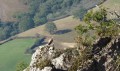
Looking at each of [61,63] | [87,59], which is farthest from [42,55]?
[87,59]

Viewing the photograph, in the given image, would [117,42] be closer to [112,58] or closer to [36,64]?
[112,58]

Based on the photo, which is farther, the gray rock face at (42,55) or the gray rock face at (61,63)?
the gray rock face at (42,55)

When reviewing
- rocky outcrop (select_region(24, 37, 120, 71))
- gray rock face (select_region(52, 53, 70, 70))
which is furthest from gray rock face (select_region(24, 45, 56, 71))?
gray rock face (select_region(52, 53, 70, 70))

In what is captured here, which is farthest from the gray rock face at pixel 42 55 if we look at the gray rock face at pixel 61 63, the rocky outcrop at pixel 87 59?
the gray rock face at pixel 61 63

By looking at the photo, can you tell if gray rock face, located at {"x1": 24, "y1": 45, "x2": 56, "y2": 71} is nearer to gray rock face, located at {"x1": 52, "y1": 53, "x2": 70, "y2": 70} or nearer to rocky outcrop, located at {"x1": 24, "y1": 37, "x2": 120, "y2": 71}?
rocky outcrop, located at {"x1": 24, "y1": 37, "x2": 120, "y2": 71}

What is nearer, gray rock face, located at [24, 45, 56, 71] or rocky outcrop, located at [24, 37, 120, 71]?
rocky outcrop, located at [24, 37, 120, 71]

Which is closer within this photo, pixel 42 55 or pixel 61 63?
pixel 61 63

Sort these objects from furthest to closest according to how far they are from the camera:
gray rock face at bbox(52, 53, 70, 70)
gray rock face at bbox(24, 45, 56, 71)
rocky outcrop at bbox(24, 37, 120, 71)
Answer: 1. gray rock face at bbox(24, 45, 56, 71)
2. gray rock face at bbox(52, 53, 70, 70)
3. rocky outcrop at bbox(24, 37, 120, 71)

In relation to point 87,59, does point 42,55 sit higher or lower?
higher

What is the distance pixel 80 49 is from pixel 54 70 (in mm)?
2790

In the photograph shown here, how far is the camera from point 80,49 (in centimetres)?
3067

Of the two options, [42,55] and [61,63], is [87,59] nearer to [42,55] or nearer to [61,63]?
[61,63]

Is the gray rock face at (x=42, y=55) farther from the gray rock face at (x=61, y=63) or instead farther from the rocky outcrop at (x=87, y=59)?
the gray rock face at (x=61, y=63)

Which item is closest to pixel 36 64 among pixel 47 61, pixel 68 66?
pixel 47 61
